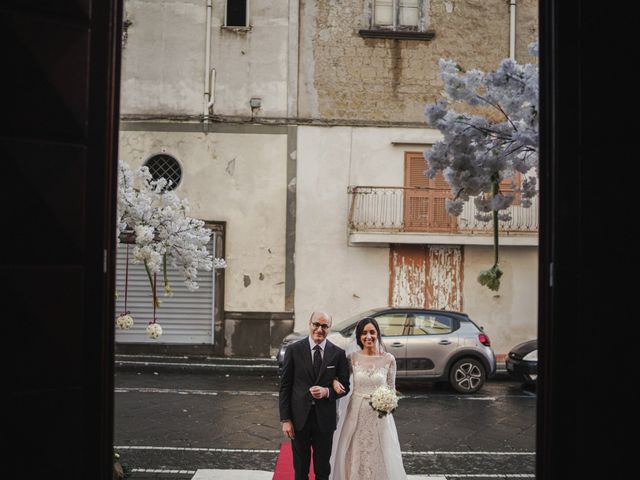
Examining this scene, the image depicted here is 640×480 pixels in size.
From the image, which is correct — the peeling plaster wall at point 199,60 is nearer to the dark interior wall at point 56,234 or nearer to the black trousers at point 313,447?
the black trousers at point 313,447

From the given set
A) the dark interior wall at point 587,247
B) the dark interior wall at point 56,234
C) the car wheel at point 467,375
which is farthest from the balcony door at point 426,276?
the dark interior wall at point 56,234

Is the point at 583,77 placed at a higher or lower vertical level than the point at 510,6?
lower

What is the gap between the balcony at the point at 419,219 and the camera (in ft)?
57.9

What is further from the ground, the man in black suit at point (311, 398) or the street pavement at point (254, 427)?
the man in black suit at point (311, 398)

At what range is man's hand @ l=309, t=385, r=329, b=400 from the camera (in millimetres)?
5961

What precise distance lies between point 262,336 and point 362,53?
7.94 m

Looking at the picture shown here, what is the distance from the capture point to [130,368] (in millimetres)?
15453

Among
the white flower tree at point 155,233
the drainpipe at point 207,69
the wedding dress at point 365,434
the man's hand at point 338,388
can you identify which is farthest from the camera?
the drainpipe at point 207,69

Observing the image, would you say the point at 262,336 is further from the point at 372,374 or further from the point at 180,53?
the point at 372,374

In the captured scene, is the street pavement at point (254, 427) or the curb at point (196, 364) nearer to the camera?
the street pavement at point (254, 427)

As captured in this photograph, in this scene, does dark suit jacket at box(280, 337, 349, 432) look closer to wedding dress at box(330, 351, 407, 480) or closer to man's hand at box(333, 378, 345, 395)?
man's hand at box(333, 378, 345, 395)

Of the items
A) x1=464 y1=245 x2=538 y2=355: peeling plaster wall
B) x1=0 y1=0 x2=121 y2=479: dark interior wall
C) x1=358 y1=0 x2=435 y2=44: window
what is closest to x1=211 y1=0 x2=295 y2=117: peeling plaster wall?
x1=358 y1=0 x2=435 y2=44: window

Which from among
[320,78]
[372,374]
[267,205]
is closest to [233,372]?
[267,205]

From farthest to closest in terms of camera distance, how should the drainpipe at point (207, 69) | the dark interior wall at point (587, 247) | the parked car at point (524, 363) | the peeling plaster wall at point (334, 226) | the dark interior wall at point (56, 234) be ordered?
1. the peeling plaster wall at point (334, 226)
2. the drainpipe at point (207, 69)
3. the parked car at point (524, 363)
4. the dark interior wall at point (587, 247)
5. the dark interior wall at point (56, 234)
